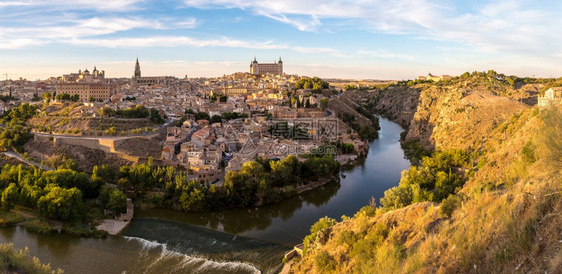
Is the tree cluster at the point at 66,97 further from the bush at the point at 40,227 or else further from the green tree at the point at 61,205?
the bush at the point at 40,227

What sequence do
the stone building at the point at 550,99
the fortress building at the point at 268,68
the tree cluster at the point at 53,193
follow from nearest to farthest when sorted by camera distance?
1. the stone building at the point at 550,99
2. the tree cluster at the point at 53,193
3. the fortress building at the point at 268,68

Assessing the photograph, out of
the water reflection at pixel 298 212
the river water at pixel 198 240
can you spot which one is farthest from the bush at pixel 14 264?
the water reflection at pixel 298 212

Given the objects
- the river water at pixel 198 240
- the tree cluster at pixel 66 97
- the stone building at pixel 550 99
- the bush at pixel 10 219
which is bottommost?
the river water at pixel 198 240

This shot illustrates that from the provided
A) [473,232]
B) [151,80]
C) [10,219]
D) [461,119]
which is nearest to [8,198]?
[10,219]

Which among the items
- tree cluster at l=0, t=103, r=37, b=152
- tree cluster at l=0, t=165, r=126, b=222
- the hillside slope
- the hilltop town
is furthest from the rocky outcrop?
tree cluster at l=0, t=103, r=37, b=152

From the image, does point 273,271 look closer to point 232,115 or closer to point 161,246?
point 161,246

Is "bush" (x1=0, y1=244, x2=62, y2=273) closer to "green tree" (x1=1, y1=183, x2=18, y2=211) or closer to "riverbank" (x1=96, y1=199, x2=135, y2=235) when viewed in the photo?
"riverbank" (x1=96, y1=199, x2=135, y2=235)

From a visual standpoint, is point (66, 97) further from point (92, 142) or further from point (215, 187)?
point (215, 187)
